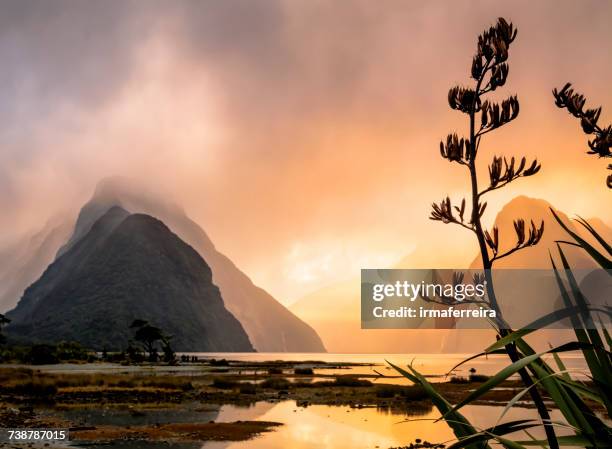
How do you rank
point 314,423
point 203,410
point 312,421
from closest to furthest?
point 314,423 < point 312,421 < point 203,410

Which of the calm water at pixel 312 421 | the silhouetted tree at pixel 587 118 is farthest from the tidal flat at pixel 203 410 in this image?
the silhouetted tree at pixel 587 118

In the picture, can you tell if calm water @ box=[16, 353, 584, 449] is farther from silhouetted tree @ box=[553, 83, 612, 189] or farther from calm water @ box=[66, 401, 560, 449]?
silhouetted tree @ box=[553, 83, 612, 189]

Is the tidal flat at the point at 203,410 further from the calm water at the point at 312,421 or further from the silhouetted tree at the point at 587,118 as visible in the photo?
the silhouetted tree at the point at 587,118

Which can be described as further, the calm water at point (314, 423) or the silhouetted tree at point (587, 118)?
the calm water at point (314, 423)

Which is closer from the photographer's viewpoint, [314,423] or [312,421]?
[314,423]

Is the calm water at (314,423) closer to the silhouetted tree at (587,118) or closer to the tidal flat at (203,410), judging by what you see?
the tidal flat at (203,410)

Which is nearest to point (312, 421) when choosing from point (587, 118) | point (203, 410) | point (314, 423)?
point (314, 423)

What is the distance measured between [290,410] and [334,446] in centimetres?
1195

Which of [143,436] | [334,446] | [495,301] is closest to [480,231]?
[495,301]

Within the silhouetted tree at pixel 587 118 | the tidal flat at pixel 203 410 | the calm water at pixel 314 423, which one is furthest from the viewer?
the tidal flat at pixel 203 410

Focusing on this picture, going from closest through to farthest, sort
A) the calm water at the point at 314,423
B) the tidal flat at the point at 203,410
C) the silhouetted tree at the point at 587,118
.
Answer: the silhouetted tree at the point at 587,118 < the calm water at the point at 314,423 < the tidal flat at the point at 203,410

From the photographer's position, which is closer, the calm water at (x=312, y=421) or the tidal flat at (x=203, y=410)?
the calm water at (x=312, y=421)

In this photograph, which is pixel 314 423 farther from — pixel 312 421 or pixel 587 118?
pixel 587 118

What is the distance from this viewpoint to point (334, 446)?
2319 cm
